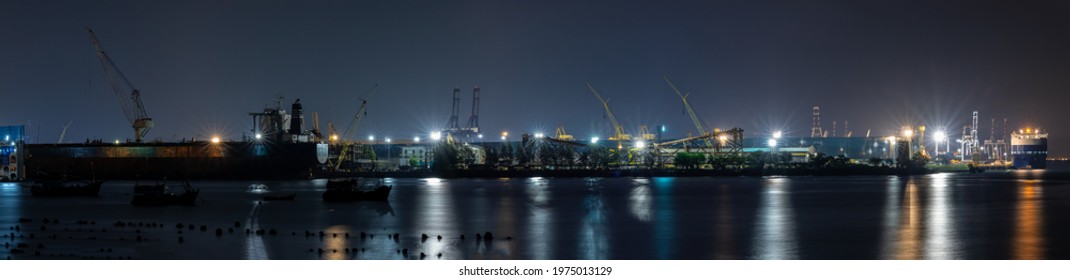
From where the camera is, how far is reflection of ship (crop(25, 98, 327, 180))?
107000 millimetres

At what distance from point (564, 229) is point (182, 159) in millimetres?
77784

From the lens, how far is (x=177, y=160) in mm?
107312

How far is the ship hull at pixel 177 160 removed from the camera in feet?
351

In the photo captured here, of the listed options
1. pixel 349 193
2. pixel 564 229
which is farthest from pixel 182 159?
pixel 564 229

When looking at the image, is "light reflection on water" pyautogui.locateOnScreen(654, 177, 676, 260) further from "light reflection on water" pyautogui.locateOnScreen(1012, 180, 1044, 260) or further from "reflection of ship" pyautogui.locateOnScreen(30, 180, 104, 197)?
"reflection of ship" pyautogui.locateOnScreen(30, 180, 104, 197)

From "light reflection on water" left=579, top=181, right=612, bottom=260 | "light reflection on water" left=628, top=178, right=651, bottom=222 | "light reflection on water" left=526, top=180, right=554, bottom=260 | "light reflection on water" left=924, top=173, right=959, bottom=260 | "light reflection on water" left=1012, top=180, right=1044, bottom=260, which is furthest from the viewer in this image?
"light reflection on water" left=628, top=178, right=651, bottom=222

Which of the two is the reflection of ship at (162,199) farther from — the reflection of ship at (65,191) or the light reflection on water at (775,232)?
the light reflection on water at (775,232)

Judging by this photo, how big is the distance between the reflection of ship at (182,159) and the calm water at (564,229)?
4570cm

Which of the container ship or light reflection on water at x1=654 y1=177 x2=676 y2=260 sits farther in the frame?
the container ship

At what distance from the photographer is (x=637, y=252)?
30797mm

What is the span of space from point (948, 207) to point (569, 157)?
331 feet

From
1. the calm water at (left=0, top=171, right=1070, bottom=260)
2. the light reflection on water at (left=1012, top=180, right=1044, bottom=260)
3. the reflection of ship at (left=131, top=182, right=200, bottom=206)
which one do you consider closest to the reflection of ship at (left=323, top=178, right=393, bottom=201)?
the calm water at (left=0, top=171, right=1070, bottom=260)

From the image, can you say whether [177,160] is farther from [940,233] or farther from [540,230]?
[940,233]

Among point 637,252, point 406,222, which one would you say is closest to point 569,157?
point 406,222
